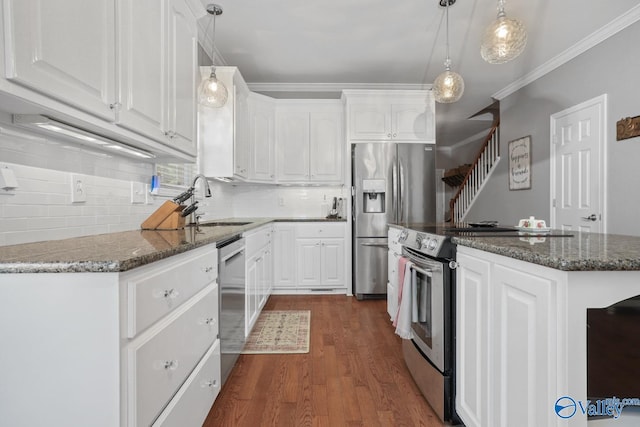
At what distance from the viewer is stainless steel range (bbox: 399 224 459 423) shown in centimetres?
158

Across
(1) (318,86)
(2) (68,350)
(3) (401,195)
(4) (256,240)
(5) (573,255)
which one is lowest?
(2) (68,350)

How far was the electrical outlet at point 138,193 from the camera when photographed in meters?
2.03

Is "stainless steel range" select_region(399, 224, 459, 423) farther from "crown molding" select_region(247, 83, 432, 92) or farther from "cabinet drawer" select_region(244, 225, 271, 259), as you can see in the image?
"crown molding" select_region(247, 83, 432, 92)

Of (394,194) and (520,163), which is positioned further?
(520,163)

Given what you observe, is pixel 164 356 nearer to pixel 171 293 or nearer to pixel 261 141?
pixel 171 293

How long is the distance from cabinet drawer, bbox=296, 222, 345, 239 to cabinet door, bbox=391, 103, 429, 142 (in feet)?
4.32

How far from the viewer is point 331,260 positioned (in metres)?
4.07

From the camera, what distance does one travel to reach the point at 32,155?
132 centimetres

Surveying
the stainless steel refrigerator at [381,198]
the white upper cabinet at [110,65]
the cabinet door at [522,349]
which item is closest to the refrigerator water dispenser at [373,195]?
the stainless steel refrigerator at [381,198]

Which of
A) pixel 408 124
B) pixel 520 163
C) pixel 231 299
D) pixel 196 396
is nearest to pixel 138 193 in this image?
pixel 231 299

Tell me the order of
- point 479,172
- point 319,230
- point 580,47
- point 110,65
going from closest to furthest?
point 110,65 < point 580,47 < point 319,230 < point 479,172

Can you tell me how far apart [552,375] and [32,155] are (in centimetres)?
198

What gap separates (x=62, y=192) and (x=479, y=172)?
19.4 feet

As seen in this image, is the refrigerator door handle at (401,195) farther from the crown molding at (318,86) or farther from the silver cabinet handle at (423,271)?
the silver cabinet handle at (423,271)
